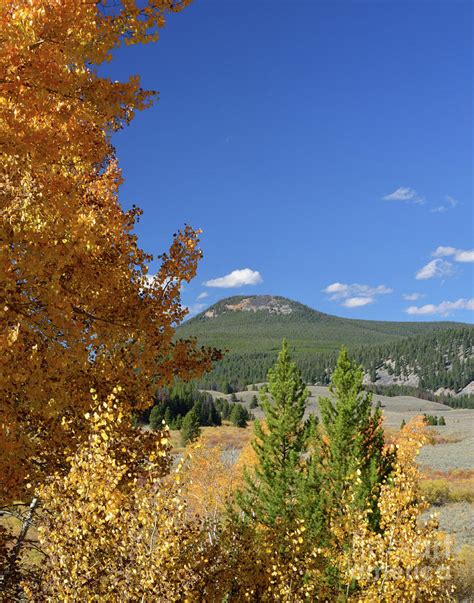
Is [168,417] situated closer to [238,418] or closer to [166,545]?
[238,418]

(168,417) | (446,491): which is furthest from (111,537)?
(168,417)

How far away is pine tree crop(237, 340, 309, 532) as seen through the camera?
A: 74.7 feet

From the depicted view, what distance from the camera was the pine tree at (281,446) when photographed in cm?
Answer: 2277

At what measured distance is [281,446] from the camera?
80.0ft

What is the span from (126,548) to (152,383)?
2.57 m

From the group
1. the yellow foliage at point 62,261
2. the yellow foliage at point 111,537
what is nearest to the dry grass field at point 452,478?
the yellow foliage at point 111,537

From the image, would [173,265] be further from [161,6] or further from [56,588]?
[56,588]

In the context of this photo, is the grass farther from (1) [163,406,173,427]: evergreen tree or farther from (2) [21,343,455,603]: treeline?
(1) [163,406,173,427]: evergreen tree

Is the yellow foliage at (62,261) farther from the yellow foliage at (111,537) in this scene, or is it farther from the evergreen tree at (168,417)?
the evergreen tree at (168,417)

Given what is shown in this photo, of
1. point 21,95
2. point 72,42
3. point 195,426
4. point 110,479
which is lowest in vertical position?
point 195,426

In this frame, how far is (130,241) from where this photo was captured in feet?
26.5

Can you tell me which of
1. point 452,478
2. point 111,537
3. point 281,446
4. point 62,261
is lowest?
point 452,478

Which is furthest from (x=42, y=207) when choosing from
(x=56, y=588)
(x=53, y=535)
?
(x=56, y=588)

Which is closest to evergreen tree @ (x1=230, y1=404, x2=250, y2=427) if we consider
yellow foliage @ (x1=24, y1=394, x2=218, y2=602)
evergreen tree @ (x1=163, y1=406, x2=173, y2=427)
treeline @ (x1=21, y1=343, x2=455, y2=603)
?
evergreen tree @ (x1=163, y1=406, x2=173, y2=427)
